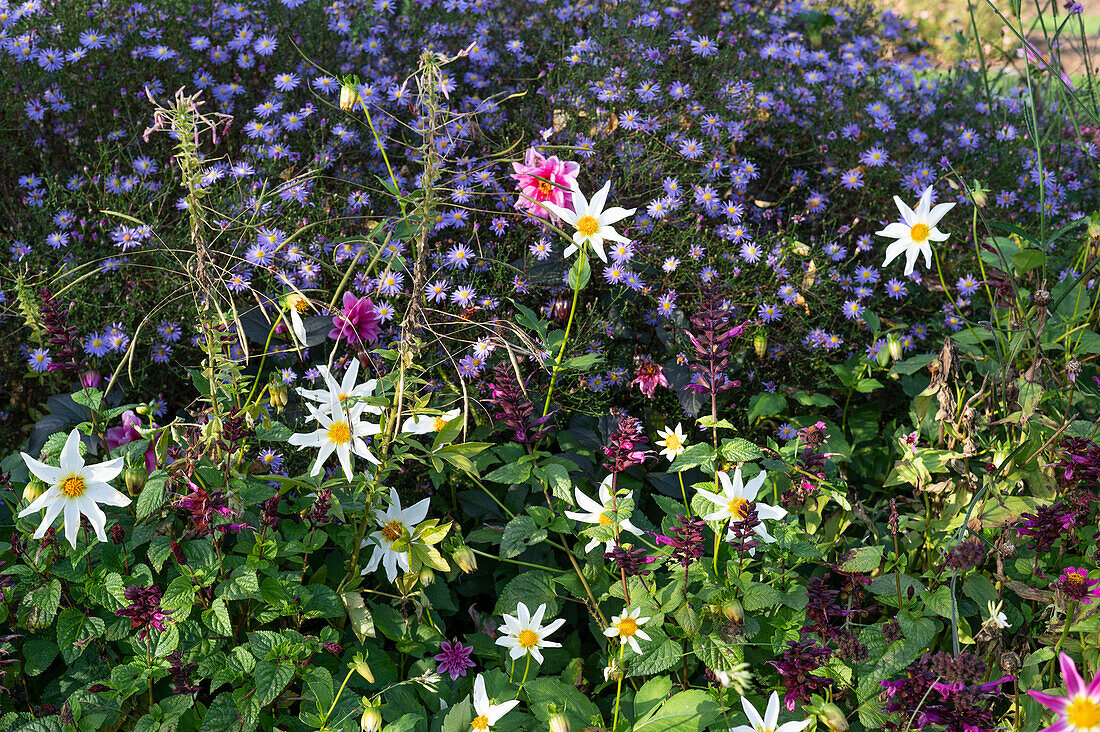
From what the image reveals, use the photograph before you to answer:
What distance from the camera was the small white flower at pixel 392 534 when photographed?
1611mm

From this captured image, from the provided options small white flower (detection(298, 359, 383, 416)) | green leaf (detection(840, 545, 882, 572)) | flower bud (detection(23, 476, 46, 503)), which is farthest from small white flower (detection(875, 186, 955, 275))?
flower bud (detection(23, 476, 46, 503))

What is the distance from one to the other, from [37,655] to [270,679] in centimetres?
45

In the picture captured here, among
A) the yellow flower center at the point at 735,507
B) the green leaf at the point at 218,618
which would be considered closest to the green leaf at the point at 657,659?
the yellow flower center at the point at 735,507

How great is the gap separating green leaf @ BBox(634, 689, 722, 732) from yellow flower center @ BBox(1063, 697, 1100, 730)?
59 centimetres

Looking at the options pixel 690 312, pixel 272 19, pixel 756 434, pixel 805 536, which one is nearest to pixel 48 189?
pixel 272 19

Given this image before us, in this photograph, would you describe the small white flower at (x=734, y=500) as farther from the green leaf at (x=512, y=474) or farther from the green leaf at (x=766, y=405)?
the green leaf at (x=766, y=405)

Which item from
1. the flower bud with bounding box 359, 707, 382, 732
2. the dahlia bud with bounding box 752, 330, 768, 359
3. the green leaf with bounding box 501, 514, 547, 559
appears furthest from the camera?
the dahlia bud with bounding box 752, 330, 768, 359

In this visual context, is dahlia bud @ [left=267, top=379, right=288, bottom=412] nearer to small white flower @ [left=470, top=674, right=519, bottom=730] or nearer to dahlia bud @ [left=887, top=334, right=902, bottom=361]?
small white flower @ [left=470, top=674, right=519, bottom=730]

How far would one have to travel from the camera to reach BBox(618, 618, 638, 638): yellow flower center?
1.49 metres

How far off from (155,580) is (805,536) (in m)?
1.30

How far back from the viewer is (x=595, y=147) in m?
2.56

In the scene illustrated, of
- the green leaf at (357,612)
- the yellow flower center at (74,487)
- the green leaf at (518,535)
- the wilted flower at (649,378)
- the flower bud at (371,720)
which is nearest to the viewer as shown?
the flower bud at (371,720)

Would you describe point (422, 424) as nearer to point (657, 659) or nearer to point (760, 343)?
point (657, 659)

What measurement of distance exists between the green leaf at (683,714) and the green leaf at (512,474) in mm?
515
